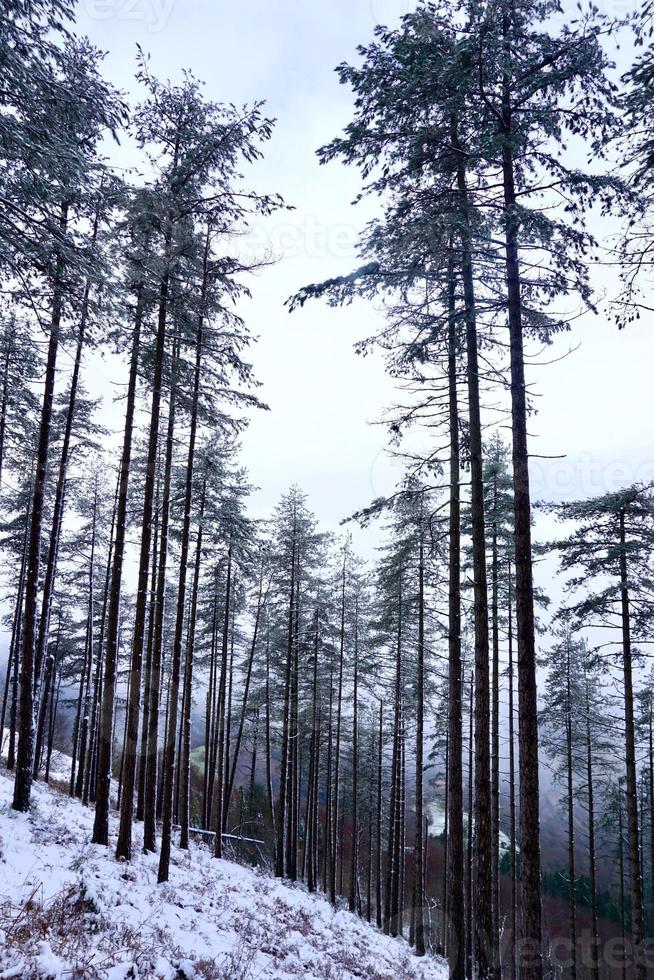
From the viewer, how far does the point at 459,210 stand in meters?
9.35

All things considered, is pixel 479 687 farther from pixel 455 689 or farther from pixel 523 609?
pixel 523 609

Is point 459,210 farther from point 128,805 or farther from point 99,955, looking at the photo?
point 128,805

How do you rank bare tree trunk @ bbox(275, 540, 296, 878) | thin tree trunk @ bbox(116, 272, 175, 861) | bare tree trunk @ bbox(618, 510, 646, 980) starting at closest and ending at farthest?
thin tree trunk @ bbox(116, 272, 175, 861), bare tree trunk @ bbox(618, 510, 646, 980), bare tree trunk @ bbox(275, 540, 296, 878)

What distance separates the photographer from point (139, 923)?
738 cm

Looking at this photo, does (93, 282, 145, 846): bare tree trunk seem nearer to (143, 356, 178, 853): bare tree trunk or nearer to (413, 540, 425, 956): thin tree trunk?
(143, 356, 178, 853): bare tree trunk

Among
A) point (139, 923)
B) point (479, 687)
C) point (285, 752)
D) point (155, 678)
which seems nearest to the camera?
point (139, 923)

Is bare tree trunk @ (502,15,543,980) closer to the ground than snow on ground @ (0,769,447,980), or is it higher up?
higher up

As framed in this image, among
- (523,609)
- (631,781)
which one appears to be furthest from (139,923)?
(631,781)

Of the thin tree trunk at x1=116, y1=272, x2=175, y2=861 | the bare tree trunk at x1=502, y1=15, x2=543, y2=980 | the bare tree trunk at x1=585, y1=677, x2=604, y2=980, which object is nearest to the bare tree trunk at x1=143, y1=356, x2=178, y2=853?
the thin tree trunk at x1=116, y1=272, x2=175, y2=861

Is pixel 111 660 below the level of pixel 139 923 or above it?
above

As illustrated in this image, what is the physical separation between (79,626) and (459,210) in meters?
29.9

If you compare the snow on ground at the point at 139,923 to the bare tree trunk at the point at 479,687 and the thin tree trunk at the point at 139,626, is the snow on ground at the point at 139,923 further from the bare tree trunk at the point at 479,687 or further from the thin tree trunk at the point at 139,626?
the bare tree trunk at the point at 479,687

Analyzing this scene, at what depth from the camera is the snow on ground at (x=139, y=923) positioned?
554 cm

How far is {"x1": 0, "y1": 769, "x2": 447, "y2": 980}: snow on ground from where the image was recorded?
554 centimetres
